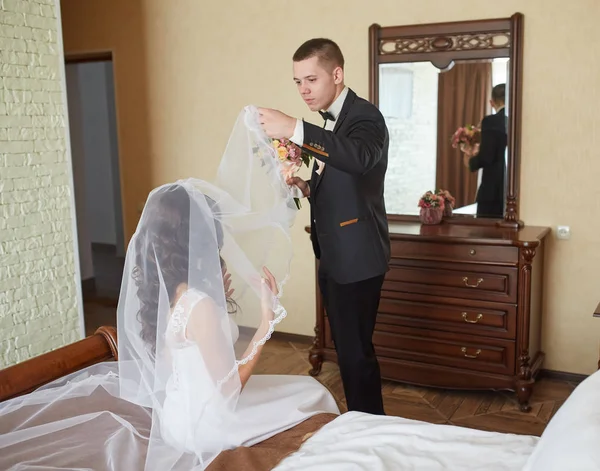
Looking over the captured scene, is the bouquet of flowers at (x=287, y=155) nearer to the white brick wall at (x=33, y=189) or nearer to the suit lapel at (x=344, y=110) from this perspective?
the suit lapel at (x=344, y=110)

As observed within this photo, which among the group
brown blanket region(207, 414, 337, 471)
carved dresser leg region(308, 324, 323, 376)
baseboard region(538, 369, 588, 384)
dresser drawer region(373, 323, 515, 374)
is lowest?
baseboard region(538, 369, 588, 384)

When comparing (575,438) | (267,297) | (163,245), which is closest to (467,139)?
(267,297)

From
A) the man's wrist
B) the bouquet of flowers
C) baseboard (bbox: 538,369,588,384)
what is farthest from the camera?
baseboard (bbox: 538,369,588,384)

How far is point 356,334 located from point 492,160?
165 cm

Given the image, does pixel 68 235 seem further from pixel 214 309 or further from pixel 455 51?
pixel 455 51

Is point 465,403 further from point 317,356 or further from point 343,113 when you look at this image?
point 343,113

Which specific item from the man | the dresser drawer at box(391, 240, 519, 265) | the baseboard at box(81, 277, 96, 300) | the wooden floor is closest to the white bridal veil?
the man

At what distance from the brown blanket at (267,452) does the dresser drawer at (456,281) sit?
1.87 meters

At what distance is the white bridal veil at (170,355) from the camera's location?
1.83 metres

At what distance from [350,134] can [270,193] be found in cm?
48

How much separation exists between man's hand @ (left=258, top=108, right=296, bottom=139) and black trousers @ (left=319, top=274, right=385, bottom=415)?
31.1 inches

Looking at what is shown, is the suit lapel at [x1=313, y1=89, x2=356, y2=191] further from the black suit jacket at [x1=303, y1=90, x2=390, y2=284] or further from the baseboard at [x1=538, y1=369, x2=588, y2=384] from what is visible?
the baseboard at [x1=538, y1=369, x2=588, y2=384]

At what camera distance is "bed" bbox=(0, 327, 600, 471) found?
144 centimetres

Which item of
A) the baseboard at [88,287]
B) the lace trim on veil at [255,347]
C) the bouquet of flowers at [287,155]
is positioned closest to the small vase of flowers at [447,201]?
the bouquet of flowers at [287,155]
